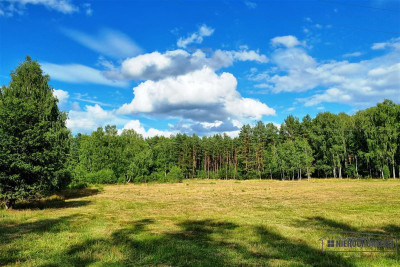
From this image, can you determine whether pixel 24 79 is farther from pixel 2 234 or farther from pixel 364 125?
pixel 364 125

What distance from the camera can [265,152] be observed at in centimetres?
8981

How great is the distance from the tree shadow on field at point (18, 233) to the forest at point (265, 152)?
110 feet

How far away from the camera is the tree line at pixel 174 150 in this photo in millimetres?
18828

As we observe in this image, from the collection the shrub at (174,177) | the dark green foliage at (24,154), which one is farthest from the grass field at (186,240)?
the shrub at (174,177)

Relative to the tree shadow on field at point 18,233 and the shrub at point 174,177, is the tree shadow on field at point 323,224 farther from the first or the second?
the shrub at point 174,177

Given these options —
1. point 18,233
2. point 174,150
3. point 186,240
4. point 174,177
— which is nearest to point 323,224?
point 186,240

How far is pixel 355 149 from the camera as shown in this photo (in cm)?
7431

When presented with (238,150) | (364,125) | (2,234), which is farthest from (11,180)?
(238,150)

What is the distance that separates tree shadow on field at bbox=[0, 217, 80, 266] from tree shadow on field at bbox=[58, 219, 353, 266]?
1.72 meters

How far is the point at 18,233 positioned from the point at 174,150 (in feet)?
286

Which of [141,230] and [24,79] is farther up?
[24,79]

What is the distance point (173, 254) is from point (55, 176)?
55.7 feet

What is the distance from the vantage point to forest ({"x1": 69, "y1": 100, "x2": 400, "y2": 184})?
206 feet

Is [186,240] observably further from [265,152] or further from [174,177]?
[265,152]
